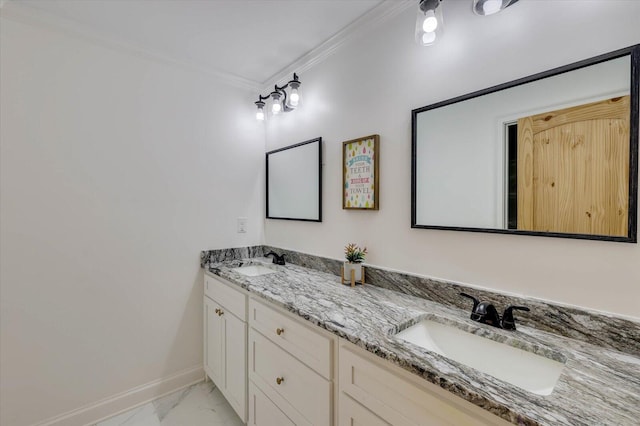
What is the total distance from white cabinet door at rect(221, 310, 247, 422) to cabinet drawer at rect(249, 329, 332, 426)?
0.09 meters

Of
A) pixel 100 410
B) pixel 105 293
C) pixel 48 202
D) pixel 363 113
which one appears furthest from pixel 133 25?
pixel 100 410

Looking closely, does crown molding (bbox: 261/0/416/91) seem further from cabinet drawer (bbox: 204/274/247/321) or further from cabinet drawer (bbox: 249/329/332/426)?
cabinet drawer (bbox: 249/329/332/426)

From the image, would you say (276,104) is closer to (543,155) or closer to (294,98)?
(294,98)

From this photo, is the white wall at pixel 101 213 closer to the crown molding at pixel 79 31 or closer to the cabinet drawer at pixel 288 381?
the crown molding at pixel 79 31

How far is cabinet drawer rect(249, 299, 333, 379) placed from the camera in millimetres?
1122

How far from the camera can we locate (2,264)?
5.18 feet

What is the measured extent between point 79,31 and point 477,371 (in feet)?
8.47

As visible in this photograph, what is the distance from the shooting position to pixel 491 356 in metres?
1.02

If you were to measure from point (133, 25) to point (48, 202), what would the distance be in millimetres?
1149

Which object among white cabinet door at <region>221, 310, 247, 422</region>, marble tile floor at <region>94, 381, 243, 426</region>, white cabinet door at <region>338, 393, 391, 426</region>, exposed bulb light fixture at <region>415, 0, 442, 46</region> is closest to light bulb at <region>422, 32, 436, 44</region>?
exposed bulb light fixture at <region>415, 0, 442, 46</region>

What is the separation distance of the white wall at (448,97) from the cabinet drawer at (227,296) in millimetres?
614

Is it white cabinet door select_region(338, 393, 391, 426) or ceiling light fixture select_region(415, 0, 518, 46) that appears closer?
white cabinet door select_region(338, 393, 391, 426)

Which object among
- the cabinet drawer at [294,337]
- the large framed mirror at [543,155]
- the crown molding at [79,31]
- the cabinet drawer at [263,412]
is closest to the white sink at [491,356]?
the cabinet drawer at [294,337]

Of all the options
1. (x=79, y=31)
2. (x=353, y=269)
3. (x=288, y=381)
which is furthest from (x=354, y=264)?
(x=79, y=31)
